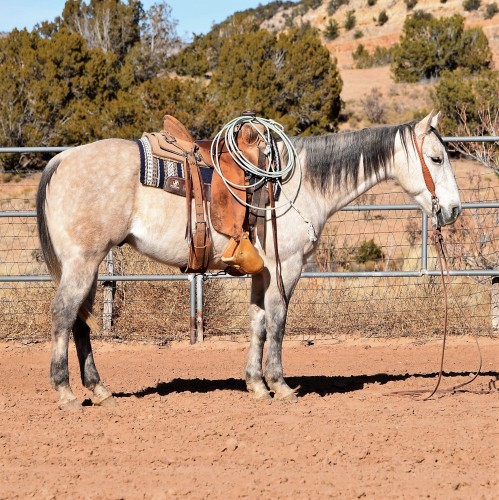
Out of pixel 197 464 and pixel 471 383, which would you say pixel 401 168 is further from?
pixel 197 464

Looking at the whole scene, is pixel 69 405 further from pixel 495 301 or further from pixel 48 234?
pixel 495 301

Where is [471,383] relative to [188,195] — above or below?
below

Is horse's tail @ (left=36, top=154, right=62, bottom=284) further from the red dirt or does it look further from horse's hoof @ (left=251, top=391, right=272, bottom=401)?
horse's hoof @ (left=251, top=391, right=272, bottom=401)

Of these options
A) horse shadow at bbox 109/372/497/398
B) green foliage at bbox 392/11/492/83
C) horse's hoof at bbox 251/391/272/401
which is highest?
green foliage at bbox 392/11/492/83

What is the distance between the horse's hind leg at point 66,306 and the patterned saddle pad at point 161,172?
2.34 feet

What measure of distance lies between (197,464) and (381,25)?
60715 millimetres

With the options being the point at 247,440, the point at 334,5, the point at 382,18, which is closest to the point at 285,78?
the point at 247,440

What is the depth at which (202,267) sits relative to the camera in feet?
18.8

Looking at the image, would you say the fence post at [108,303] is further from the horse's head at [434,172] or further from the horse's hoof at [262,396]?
the horse's head at [434,172]

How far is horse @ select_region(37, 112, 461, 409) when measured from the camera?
541cm

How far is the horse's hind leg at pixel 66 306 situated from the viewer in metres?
5.38

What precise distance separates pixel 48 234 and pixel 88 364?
3.23 ft

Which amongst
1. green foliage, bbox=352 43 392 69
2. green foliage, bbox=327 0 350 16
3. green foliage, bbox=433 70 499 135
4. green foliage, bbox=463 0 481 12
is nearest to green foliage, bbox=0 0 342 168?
green foliage, bbox=433 70 499 135

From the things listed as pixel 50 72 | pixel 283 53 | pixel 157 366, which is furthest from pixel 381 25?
pixel 157 366
